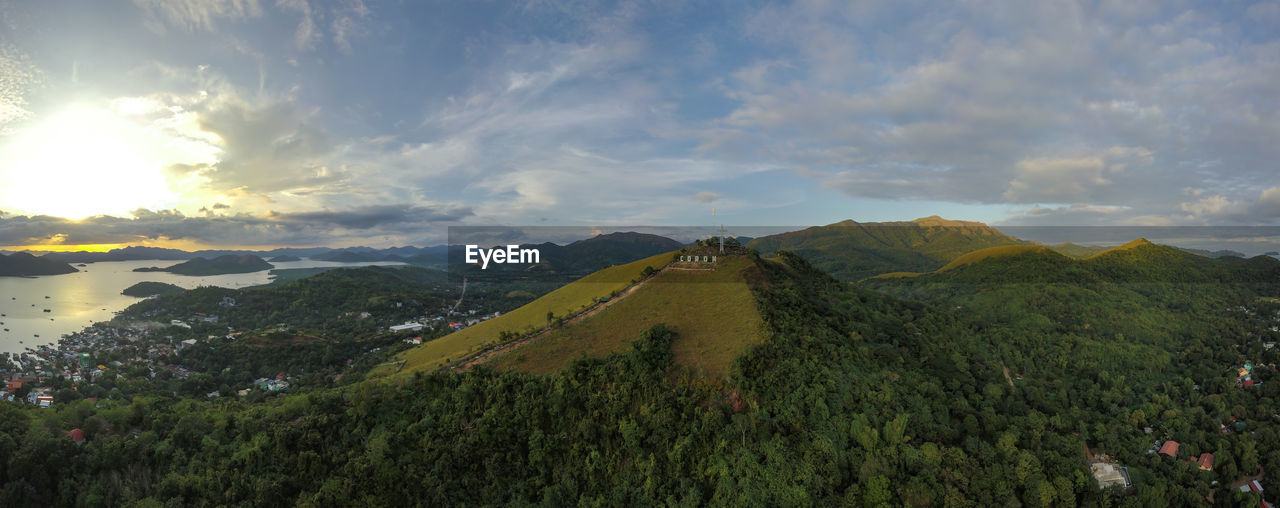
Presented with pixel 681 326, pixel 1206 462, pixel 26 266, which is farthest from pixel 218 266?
pixel 1206 462

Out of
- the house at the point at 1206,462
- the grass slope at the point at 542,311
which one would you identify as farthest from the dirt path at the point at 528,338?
the house at the point at 1206,462

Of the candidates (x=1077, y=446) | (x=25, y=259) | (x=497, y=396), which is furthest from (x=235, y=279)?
(x=1077, y=446)

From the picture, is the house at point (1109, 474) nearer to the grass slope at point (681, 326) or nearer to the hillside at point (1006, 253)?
the grass slope at point (681, 326)

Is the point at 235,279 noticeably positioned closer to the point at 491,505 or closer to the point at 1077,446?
the point at 491,505

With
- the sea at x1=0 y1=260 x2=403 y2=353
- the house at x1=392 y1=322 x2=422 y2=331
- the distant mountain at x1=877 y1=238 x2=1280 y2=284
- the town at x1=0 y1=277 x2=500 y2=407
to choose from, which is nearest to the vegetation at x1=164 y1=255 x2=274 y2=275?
the sea at x1=0 y1=260 x2=403 y2=353

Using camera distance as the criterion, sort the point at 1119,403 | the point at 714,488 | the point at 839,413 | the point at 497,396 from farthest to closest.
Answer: the point at 1119,403, the point at 497,396, the point at 839,413, the point at 714,488

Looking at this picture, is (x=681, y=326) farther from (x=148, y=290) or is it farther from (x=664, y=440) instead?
(x=148, y=290)

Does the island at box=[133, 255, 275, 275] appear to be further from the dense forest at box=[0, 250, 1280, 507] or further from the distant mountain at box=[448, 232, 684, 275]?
the dense forest at box=[0, 250, 1280, 507]
